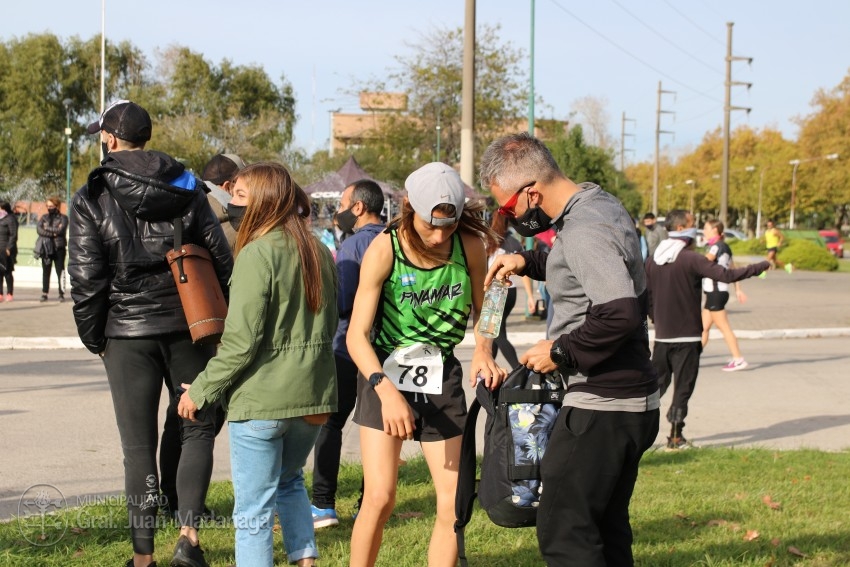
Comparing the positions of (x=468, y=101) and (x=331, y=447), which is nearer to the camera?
(x=331, y=447)

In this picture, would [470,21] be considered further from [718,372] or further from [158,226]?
[158,226]

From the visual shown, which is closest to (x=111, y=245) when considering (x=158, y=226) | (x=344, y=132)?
(x=158, y=226)

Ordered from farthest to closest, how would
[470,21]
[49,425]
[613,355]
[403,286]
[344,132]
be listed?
1. [344,132]
2. [470,21]
3. [49,425]
4. [403,286]
5. [613,355]

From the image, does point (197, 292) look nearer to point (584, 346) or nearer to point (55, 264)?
point (584, 346)

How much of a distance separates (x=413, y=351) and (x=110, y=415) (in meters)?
5.48

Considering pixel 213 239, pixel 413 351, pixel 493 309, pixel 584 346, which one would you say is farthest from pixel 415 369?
pixel 213 239

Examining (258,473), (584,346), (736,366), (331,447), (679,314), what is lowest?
(736,366)

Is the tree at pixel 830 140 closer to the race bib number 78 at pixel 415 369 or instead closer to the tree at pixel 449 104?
the tree at pixel 449 104

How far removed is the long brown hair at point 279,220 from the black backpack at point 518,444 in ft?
2.75

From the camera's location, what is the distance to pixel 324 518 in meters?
5.38

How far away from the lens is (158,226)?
174 inches

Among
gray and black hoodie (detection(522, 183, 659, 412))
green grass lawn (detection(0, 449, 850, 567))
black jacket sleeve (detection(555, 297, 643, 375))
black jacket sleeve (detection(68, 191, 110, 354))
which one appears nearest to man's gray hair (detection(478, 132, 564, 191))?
gray and black hoodie (detection(522, 183, 659, 412))

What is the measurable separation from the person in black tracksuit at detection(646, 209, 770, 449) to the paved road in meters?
0.60

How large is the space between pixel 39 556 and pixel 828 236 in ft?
188
